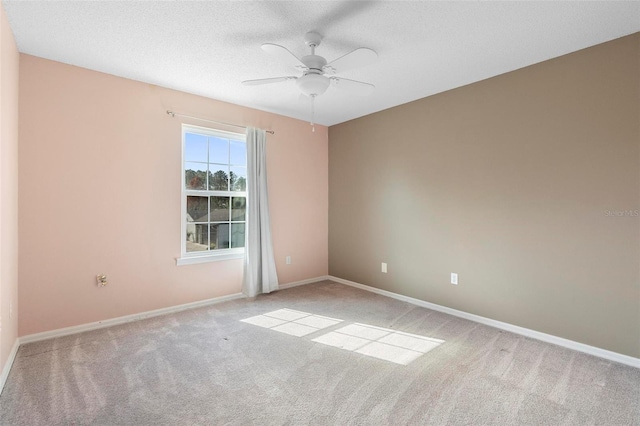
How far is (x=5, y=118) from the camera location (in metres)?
2.18

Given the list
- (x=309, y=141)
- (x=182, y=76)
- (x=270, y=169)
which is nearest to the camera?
(x=182, y=76)

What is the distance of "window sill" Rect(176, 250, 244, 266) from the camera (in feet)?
11.7

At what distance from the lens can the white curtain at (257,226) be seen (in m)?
3.99

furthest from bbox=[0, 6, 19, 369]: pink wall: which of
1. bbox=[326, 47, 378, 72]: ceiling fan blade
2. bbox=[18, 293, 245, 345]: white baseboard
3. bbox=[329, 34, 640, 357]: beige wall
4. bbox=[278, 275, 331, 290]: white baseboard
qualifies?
bbox=[329, 34, 640, 357]: beige wall

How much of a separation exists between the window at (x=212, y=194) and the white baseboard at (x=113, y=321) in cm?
51

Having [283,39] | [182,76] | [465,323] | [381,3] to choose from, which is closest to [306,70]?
[283,39]

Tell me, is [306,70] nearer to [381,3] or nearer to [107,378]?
[381,3]

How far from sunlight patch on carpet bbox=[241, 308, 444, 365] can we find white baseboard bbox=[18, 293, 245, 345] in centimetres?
75

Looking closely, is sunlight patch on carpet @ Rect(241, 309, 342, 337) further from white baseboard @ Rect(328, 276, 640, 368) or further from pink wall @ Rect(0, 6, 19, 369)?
pink wall @ Rect(0, 6, 19, 369)

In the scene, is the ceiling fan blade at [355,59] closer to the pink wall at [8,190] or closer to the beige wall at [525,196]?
the beige wall at [525,196]

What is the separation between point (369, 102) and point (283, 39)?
1.71m

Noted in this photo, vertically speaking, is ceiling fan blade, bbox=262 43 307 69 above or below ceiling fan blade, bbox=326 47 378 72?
below

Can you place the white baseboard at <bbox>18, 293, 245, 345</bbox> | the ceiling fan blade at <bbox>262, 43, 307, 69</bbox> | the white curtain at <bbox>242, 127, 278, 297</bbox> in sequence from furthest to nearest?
1. the white curtain at <bbox>242, 127, 278, 297</bbox>
2. the white baseboard at <bbox>18, 293, 245, 345</bbox>
3. the ceiling fan blade at <bbox>262, 43, 307, 69</bbox>

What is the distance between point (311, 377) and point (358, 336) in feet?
2.62
